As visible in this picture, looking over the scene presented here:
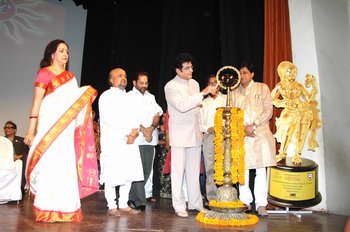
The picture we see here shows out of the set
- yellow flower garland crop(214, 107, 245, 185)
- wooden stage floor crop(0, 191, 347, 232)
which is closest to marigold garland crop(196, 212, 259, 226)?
wooden stage floor crop(0, 191, 347, 232)

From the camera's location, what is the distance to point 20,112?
7.20m

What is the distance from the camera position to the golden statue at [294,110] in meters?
4.14

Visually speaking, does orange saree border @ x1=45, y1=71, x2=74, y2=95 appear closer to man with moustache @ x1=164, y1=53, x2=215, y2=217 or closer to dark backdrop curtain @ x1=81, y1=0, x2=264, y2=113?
man with moustache @ x1=164, y1=53, x2=215, y2=217

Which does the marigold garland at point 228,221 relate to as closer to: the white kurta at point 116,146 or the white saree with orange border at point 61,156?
the white kurta at point 116,146

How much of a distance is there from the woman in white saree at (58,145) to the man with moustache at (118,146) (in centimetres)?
35

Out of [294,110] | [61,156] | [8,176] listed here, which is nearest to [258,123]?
[294,110]

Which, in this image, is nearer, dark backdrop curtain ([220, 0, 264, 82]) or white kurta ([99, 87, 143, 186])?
white kurta ([99, 87, 143, 186])

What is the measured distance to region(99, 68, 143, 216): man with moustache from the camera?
3600mm

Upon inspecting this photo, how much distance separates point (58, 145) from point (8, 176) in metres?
1.76

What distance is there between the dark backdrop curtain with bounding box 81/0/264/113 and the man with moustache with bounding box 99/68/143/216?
2.05 m

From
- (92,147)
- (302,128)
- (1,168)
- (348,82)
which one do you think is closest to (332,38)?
(348,82)

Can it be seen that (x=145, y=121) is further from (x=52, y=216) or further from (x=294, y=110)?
(x=52, y=216)

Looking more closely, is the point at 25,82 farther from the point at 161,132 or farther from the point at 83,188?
the point at 83,188

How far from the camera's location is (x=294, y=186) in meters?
3.80
